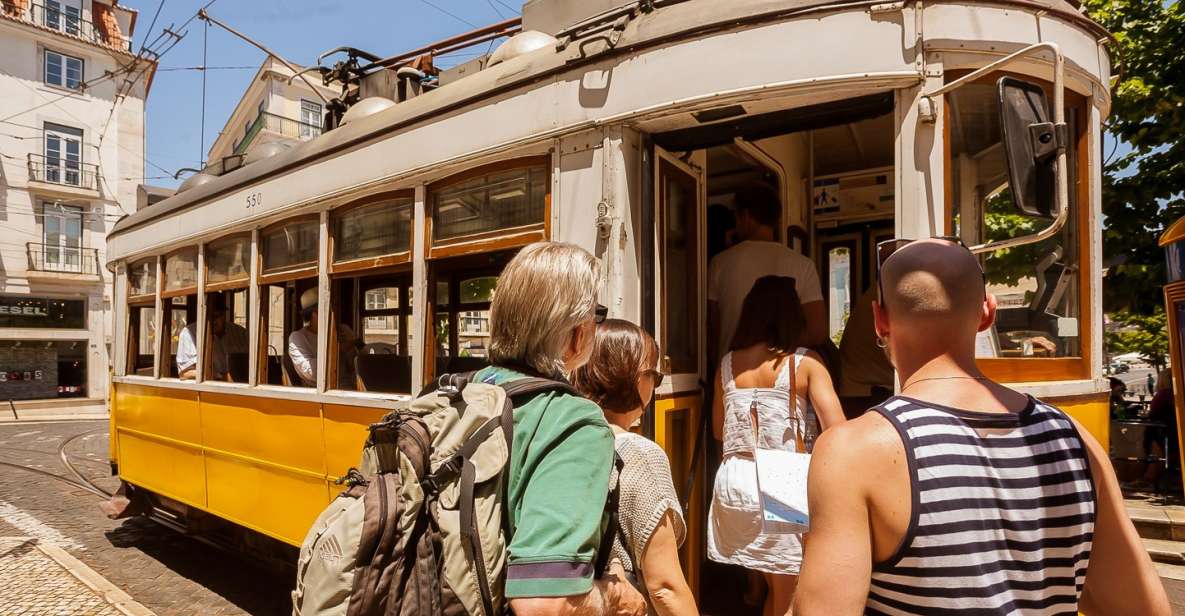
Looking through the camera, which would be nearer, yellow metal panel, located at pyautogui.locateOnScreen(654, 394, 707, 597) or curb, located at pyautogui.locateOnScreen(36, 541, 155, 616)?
yellow metal panel, located at pyautogui.locateOnScreen(654, 394, 707, 597)

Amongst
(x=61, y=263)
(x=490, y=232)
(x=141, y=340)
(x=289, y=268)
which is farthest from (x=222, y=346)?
(x=61, y=263)

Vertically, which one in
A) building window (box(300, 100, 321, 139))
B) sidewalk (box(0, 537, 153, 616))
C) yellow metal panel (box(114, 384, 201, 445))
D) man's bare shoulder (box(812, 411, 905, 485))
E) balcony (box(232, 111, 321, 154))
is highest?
building window (box(300, 100, 321, 139))

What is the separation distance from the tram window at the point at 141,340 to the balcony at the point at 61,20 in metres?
25.9

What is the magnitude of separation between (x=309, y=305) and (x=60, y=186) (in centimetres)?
2641

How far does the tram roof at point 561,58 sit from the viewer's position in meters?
2.46

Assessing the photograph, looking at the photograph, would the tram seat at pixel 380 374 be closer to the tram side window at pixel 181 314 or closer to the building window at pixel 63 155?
the tram side window at pixel 181 314

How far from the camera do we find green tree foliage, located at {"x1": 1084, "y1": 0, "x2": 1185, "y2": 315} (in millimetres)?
7613

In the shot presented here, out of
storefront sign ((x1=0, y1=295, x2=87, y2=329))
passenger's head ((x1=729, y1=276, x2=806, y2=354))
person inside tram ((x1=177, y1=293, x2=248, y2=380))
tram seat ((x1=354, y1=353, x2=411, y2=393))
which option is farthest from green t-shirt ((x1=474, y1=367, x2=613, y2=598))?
storefront sign ((x1=0, y1=295, x2=87, y2=329))

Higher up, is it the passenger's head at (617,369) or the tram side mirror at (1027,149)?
the tram side mirror at (1027,149)

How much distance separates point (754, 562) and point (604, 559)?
1.26 meters

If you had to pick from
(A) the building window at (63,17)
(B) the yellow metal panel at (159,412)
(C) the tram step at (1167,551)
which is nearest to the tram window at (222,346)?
(B) the yellow metal panel at (159,412)

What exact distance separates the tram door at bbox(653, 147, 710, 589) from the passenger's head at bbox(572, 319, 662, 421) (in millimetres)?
942

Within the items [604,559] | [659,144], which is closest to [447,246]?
[659,144]

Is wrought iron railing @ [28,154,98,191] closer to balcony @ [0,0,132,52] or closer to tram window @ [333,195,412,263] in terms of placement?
balcony @ [0,0,132,52]
